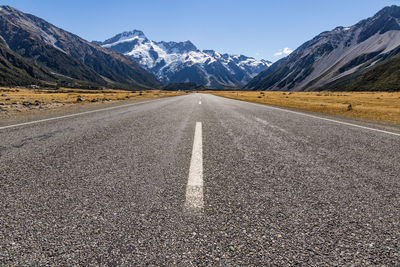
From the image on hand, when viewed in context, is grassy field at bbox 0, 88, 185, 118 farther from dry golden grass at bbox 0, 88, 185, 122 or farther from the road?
the road

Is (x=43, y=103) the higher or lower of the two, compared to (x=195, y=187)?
higher

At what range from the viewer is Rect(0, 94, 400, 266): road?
Result: 1.63m

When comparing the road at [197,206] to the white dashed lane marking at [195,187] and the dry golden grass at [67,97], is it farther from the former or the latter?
the dry golden grass at [67,97]

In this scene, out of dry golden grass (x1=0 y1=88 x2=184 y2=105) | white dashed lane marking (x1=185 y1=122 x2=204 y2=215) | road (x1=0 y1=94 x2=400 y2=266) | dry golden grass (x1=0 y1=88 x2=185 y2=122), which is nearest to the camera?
road (x1=0 y1=94 x2=400 y2=266)

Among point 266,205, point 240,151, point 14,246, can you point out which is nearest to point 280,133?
point 240,151

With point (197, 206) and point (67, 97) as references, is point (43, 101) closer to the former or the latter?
point (67, 97)

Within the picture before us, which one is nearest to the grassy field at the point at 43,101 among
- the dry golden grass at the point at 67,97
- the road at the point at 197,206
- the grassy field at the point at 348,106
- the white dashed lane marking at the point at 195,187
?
the dry golden grass at the point at 67,97

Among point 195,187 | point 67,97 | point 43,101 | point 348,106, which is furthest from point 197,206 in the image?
point 67,97

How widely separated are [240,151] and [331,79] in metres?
218

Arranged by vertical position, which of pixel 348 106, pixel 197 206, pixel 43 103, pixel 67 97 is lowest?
pixel 197 206

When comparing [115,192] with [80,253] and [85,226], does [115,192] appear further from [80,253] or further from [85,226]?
[80,253]

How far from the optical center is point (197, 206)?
2.25 m

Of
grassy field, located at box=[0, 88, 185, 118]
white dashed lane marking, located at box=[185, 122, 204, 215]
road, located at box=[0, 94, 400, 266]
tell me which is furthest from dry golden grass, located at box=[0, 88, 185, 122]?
white dashed lane marking, located at box=[185, 122, 204, 215]

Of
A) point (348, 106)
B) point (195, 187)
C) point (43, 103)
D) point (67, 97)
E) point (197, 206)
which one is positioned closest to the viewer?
point (197, 206)
